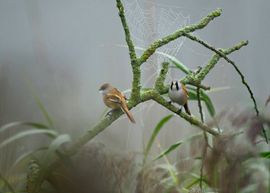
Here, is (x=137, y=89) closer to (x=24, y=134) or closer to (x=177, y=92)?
(x=177, y=92)

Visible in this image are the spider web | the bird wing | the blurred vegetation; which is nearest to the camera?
the blurred vegetation

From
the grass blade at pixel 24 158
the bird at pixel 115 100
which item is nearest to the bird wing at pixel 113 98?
the bird at pixel 115 100

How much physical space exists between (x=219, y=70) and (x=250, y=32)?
0.38 feet

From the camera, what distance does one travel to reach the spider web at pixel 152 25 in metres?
0.76

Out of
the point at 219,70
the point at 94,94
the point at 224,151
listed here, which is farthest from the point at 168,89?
the point at 219,70

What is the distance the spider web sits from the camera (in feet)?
2.51

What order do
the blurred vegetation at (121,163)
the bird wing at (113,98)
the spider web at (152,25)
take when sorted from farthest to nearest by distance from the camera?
the spider web at (152,25), the bird wing at (113,98), the blurred vegetation at (121,163)

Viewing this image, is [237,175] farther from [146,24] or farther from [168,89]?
[146,24]

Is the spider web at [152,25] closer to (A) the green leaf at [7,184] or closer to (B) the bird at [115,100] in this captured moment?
(B) the bird at [115,100]

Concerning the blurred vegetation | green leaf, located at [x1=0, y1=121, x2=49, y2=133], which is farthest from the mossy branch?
green leaf, located at [x1=0, y1=121, x2=49, y2=133]

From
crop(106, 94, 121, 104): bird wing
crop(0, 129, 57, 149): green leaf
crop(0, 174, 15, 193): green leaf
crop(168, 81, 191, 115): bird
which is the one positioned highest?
crop(106, 94, 121, 104): bird wing

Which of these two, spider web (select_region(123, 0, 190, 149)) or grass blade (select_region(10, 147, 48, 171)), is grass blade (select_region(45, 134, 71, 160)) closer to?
grass blade (select_region(10, 147, 48, 171))

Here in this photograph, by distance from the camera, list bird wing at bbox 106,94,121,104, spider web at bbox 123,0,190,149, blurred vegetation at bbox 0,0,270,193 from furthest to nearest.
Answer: spider web at bbox 123,0,190,149, bird wing at bbox 106,94,121,104, blurred vegetation at bbox 0,0,270,193

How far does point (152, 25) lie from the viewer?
2.69 feet
